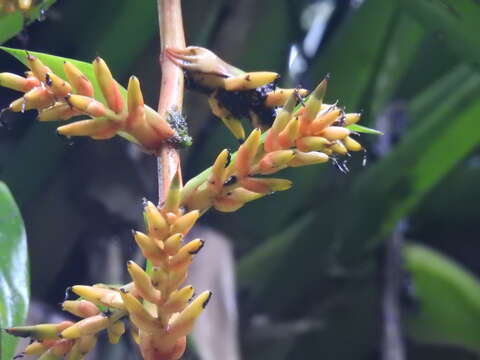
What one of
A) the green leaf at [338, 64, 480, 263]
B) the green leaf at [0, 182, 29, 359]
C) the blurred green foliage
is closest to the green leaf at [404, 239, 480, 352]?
the blurred green foliage

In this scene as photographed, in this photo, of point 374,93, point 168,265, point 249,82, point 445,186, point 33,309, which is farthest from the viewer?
point 445,186

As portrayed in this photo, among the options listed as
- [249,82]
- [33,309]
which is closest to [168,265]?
[249,82]

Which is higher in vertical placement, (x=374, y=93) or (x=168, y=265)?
(x=374, y=93)

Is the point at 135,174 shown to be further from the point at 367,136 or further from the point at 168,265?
the point at 168,265

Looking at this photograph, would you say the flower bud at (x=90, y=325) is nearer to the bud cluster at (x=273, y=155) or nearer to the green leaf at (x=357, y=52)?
the bud cluster at (x=273, y=155)

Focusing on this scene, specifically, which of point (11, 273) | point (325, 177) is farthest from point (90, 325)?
point (325, 177)

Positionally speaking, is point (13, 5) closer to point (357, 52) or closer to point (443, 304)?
point (357, 52)

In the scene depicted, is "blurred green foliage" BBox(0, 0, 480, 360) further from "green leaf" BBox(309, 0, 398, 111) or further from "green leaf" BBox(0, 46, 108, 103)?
"green leaf" BBox(0, 46, 108, 103)
